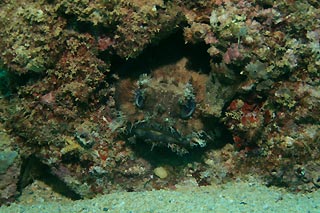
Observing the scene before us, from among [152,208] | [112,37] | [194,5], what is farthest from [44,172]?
[194,5]

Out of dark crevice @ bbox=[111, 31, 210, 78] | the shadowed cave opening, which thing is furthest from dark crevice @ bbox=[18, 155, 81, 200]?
dark crevice @ bbox=[111, 31, 210, 78]

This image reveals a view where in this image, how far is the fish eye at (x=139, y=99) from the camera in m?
4.46

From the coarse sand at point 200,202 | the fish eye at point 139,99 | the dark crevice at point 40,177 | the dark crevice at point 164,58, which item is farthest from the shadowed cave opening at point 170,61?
the dark crevice at point 40,177

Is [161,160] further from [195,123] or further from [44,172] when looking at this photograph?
[44,172]

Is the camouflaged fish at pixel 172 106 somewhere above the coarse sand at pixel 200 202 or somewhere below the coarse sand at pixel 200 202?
above

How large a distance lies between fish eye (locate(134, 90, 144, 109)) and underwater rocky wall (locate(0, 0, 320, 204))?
0.06 ft

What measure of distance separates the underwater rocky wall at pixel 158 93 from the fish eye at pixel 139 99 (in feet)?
0.06

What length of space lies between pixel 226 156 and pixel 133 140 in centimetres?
120

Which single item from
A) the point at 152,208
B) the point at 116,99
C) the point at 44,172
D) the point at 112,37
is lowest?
the point at 44,172

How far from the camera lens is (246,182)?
4.61 metres

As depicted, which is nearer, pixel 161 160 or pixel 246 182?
pixel 246 182

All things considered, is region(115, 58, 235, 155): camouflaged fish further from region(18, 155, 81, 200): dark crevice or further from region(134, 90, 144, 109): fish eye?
region(18, 155, 81, 200): dark crevice

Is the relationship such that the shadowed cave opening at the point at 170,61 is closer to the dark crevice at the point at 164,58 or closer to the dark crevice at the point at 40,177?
the dark crevice at the point at 164,58

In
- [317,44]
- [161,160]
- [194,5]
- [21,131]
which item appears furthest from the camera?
[161,160]
